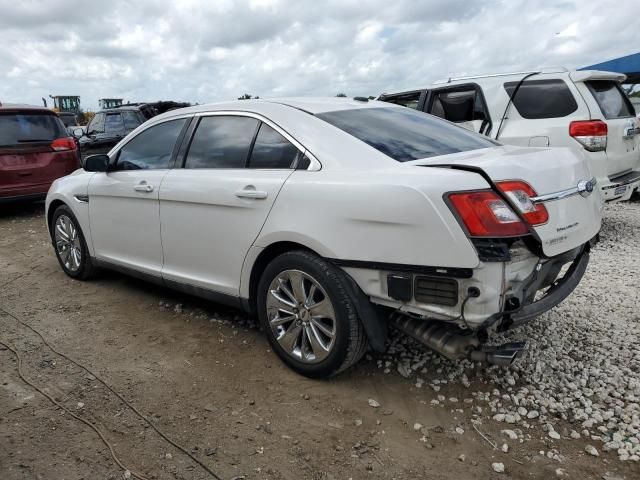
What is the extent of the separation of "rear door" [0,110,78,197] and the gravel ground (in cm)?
710

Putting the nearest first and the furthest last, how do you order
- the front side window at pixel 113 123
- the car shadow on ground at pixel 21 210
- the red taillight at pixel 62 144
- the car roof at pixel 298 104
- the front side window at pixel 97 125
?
the car roof at pixel 298 104
the red taillight at pixel 62 144
the car shadow on ground at pixel 21 210
the front side window at pixel 113 123
the front side window at pixel 97 125

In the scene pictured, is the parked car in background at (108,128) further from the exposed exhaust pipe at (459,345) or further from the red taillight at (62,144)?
the exposed exhaust pipe at (459,345)

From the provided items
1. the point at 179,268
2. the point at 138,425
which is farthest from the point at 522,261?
the point at 179,268

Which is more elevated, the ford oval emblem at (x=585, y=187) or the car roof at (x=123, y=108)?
the car roof at (x=123, y=108)

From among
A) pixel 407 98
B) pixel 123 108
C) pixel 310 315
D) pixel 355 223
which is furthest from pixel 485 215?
pixel 123 108

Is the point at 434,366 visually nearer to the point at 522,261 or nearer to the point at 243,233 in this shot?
the point at 522,261

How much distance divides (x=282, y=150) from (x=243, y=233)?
0.55 m

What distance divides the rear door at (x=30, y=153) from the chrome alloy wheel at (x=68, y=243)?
3626mm

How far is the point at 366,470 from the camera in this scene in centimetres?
236

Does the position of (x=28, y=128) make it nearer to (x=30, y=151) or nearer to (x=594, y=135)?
(x=30, y=151)

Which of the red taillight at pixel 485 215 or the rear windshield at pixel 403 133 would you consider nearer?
the red taillight at pixel 485 215

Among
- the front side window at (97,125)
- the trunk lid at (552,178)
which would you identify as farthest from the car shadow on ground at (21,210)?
the trunk lid at (552,178)

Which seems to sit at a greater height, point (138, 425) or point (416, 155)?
point (416, 155)

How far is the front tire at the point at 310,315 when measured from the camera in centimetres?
278
